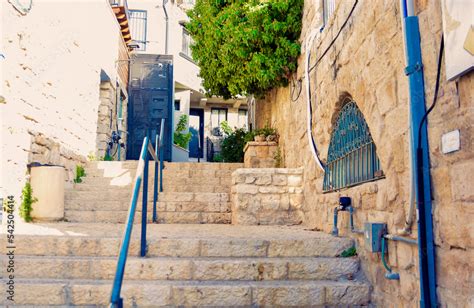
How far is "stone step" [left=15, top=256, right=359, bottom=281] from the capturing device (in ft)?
9.63

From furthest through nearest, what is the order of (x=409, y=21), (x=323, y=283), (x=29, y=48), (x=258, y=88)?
(x=258, y=88) < (x=29, y=48) < (x=323, y=283) < (x=409, y=21)

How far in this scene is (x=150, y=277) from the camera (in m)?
2.94

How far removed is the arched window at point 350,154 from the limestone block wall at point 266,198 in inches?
33.5

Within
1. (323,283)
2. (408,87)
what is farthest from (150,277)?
(408,87)

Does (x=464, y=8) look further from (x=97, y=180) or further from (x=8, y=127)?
(x=97, y=180)

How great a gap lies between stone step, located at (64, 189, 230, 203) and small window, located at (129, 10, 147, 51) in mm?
8825

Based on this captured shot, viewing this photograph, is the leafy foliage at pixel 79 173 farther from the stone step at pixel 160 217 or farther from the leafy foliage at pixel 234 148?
the leafy foliage at pixel 234 148

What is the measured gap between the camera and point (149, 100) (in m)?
12.0

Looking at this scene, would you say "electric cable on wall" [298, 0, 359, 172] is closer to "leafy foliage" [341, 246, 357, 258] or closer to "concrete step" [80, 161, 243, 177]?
"leafy foliage" [341, 246, 357, 258]

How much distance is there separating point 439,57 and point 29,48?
4384 mm

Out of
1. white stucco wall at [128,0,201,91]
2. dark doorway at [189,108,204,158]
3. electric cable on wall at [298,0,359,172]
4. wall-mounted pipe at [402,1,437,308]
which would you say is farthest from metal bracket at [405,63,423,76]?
dark doorway at [189,108,204,158]

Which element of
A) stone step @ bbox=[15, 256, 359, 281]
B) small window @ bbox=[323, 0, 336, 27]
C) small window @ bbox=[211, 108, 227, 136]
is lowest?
stone step @ bbox=[15, 256, 359, 281]

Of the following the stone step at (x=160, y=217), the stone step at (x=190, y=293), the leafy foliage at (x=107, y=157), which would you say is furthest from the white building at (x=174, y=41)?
the stone step at (x=190, y=293)

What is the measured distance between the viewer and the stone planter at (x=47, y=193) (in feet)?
15.9
